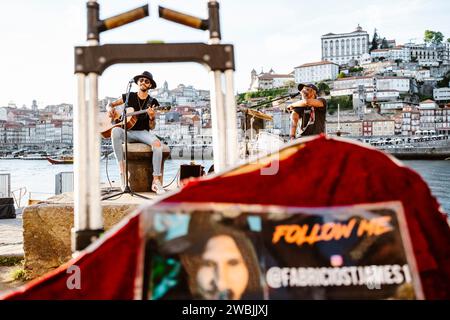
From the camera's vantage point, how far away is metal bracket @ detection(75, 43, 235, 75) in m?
2.55

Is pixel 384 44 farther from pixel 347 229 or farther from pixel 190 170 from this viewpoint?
pixel 347 229

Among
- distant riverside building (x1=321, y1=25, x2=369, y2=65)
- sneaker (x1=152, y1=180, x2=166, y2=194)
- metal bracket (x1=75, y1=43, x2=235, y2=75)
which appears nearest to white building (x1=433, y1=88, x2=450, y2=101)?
distant riverside building (x1=321, y1=25, x2=369, y2=65)

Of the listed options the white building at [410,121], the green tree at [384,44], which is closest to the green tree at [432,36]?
the green tree at [384,44]

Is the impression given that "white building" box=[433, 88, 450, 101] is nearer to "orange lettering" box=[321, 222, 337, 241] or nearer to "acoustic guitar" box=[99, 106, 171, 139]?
"acoustic guitar" box=[99, 106, 171, 139]

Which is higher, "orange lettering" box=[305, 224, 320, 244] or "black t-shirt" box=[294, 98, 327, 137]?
"black t-shirt" box=[294, 98, 327, 137]

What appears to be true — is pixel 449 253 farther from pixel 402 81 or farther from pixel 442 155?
pixel 402 81

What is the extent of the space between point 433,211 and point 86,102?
1.66 m

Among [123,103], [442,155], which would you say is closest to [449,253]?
[123,103]

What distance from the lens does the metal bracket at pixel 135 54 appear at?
2.55 metres

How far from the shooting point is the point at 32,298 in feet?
6.81

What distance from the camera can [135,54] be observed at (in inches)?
101

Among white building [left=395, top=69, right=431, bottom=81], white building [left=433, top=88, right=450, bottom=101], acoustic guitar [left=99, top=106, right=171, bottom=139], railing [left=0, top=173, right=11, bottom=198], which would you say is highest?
white building [left=395, top=69, right=431, bottom=81]

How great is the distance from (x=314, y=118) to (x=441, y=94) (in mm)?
135358

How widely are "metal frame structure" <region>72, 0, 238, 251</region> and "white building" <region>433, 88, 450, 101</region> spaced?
451 feet
